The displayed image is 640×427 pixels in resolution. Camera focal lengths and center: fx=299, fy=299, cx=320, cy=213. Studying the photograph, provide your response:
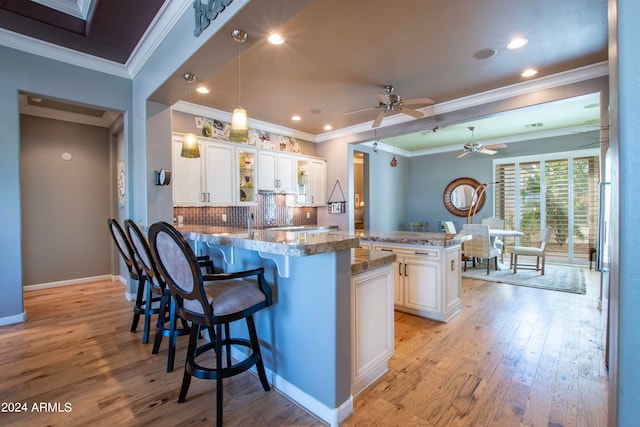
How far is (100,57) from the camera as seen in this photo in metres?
3.25

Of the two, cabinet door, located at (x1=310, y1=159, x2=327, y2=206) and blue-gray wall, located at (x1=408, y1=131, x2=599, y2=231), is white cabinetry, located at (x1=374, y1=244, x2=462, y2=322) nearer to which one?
cabinet door, located at (x1=310, y1=159, x2=327, y2=206)

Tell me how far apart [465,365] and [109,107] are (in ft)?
14.4

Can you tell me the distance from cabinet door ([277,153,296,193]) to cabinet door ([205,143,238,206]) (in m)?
0.90

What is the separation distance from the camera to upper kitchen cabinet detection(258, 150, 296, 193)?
500 centimetres

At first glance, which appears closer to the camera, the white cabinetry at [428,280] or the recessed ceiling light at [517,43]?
the recessed ceiling light at [517,43]

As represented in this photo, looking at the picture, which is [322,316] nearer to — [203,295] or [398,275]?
[203,295]

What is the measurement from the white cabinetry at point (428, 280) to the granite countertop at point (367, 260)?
114 cm

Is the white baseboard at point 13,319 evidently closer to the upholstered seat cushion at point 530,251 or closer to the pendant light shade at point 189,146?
the pendant light shade at point 189,146

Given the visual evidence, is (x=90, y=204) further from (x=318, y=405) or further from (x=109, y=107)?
(x=318, y=405)

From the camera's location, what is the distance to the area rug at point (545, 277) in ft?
14.4

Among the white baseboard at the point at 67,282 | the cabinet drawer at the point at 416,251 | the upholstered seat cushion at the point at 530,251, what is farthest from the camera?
the upholstered seat cushion at the point at 530,251

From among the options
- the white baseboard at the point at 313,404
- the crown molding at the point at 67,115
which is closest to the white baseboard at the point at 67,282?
A: the crown molding at the point at 67,115

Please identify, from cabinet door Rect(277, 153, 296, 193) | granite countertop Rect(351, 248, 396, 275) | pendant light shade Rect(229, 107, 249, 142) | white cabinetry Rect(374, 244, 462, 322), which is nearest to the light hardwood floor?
white cabinetry Rect(374, 244, 462, 322)

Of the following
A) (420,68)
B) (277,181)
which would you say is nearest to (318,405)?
(420,68)
